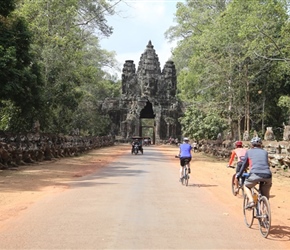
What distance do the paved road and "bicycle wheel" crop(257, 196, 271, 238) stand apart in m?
0.13

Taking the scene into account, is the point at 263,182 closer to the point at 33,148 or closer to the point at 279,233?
the point at 279,233

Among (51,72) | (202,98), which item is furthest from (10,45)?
(202,98)

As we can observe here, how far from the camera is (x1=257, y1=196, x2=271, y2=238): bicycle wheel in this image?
668 cm

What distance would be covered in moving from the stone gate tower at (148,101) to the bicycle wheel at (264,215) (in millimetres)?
51256

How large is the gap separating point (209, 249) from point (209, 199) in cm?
495

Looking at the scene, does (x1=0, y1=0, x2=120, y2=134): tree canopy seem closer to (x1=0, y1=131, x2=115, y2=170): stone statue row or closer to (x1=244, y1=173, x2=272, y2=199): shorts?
(x1=0, y1=131, x2=115, y2=170): stone statue row

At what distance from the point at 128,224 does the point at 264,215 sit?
2.28 meters

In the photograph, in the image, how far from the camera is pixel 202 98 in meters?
42.1

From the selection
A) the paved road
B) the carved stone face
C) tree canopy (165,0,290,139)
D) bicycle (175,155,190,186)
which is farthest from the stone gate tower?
the paved road

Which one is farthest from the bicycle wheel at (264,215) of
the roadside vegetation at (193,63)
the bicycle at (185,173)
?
the roadside vegetation at (193,63)

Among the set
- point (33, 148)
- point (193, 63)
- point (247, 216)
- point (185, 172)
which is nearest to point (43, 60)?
point (33, 148)

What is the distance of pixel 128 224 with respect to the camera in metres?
7.20

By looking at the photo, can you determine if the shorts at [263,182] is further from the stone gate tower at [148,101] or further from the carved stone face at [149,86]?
the carved stone face at [149,86]

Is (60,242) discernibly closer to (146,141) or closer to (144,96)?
(146,141)
